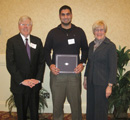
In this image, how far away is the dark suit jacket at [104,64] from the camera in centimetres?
195

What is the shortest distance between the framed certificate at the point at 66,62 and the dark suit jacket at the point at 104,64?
0.28m

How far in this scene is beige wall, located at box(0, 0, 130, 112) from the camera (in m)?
3.20

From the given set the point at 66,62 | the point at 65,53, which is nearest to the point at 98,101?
the point at 66,62

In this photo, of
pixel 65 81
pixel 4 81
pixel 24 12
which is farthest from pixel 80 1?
pixel 4 81

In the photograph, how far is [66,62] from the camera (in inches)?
88.0

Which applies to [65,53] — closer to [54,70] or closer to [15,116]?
[54,70]

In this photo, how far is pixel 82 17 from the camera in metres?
3.26

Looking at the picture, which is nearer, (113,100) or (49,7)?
(113,100)

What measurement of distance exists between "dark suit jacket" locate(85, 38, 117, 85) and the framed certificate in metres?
0.28

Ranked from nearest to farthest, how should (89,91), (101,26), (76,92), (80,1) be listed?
1. (101,26)
2. (89,91)
3. (76,92)
4. (80,1)

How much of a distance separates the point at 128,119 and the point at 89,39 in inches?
75.5

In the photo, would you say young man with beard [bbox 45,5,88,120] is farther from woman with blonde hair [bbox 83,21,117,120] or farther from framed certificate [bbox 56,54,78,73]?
woman with blonde hair [bbox 83,21,117,120]

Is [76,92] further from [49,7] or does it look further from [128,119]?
[49,7]

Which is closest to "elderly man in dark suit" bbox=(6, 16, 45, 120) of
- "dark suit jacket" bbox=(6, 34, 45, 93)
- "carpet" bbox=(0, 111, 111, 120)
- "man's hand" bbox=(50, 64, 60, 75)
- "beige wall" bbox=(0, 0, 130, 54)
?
"dark suit jacket" bbox=(6, 34, 45, 93)
